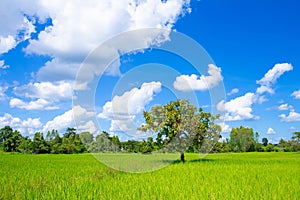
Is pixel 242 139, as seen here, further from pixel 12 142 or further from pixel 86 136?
pixel 86 136

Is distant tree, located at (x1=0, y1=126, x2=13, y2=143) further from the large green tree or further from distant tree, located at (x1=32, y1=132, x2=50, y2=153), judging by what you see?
the large green tree

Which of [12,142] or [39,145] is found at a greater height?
[12,142]

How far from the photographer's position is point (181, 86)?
1398 centimetres

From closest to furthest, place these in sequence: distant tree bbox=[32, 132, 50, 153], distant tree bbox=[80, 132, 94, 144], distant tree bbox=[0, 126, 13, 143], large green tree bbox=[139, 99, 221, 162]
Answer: distant tree bbox=[80, 132, 94, 144]
large green tree bbox=[139, 99, 221, 162]
distant tree bbox=[32, 132, 50, 153]
distant tree bbox=[0, 126, 13, 143]

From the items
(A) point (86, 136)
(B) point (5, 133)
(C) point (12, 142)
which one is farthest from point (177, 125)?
(B) point (5, 133)

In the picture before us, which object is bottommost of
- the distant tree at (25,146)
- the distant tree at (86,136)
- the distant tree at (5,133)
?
the distant tree at (86,136)

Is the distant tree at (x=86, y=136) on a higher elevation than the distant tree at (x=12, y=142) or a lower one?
lower

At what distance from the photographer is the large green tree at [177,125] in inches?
634

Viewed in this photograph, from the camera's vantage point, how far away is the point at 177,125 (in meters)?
15.9

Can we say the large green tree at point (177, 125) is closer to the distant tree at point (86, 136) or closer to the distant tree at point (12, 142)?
the distant tree at point (86, 136)

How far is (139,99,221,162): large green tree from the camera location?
16.1 metres

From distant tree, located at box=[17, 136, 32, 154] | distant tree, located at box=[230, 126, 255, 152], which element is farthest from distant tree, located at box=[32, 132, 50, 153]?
distant tree, located at box=[230, 126, 255, 152]

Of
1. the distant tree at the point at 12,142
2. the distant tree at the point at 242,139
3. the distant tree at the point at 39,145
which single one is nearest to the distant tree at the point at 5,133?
the distant tree at the point at 12,142

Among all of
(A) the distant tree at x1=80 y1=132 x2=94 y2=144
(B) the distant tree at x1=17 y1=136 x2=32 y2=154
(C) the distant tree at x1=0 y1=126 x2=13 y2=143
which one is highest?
(C) the distant tree at x1=0 y1=126 x2=13 y2=143
